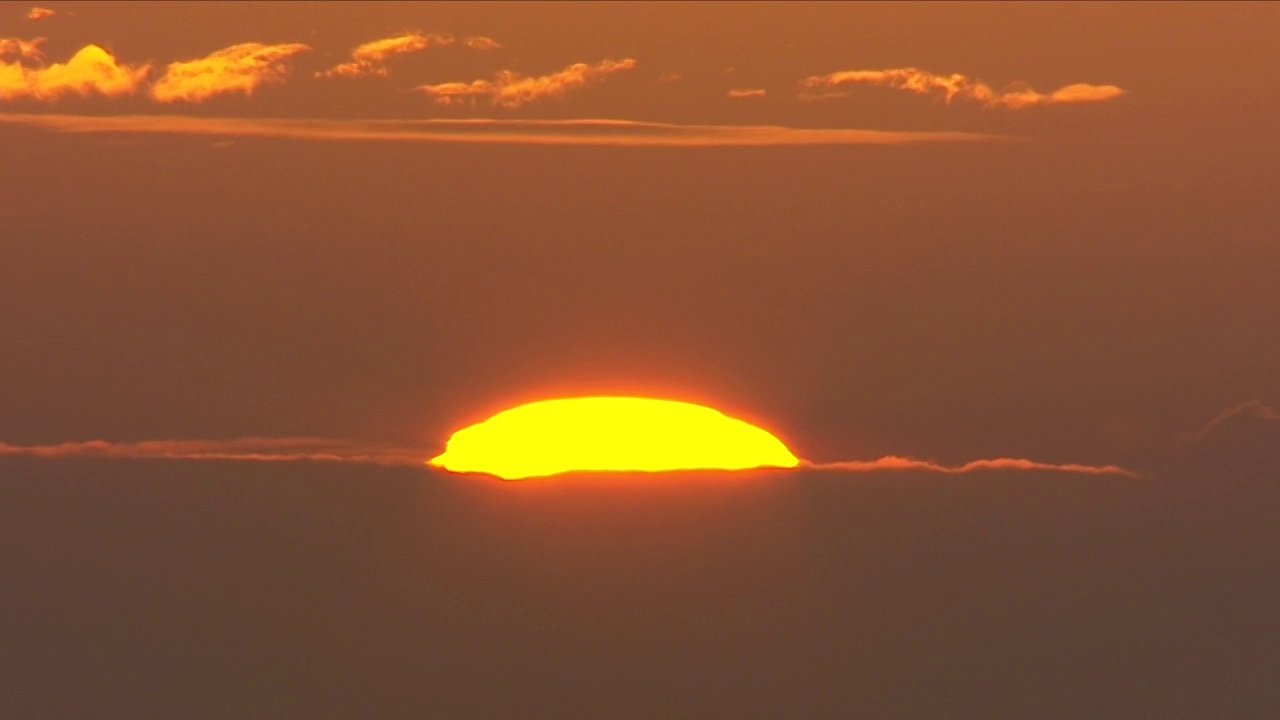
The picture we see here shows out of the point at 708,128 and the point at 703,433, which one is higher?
the point at 708,128

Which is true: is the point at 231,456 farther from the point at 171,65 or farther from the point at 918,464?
the point at 918,464

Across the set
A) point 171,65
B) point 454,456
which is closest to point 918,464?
point 454,456

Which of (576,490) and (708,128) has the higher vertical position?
(708,128)

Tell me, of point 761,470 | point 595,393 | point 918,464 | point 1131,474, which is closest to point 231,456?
point 595,393

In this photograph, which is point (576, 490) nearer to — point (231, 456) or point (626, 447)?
point (626, 447)

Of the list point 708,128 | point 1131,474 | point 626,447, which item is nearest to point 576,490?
point 626,447
